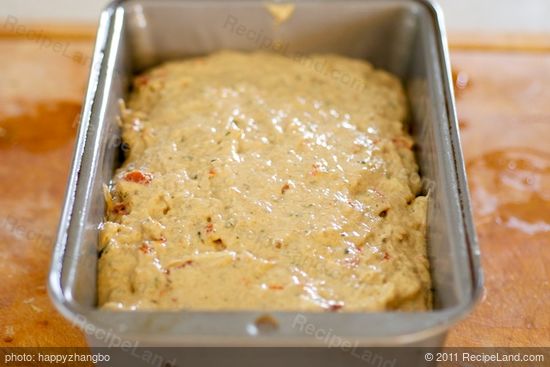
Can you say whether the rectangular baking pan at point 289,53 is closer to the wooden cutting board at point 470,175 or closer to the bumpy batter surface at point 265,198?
the bumpy batter surface at point 265,198

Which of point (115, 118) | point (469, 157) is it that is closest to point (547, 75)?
point (469, 157)

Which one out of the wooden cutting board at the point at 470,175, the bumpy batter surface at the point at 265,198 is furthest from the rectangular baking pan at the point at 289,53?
the wooden cutting board at the point at 470,175

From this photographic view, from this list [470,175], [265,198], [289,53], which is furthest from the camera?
[289,53]

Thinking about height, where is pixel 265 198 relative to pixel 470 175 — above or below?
above

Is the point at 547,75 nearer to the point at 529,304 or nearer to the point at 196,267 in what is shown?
the point at 529,304

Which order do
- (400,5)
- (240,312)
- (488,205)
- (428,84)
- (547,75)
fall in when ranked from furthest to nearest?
(547,75)
(400,5)
(488,205)
(428,84)
(240,312)

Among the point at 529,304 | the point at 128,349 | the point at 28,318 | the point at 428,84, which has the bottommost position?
the point at 28,318
